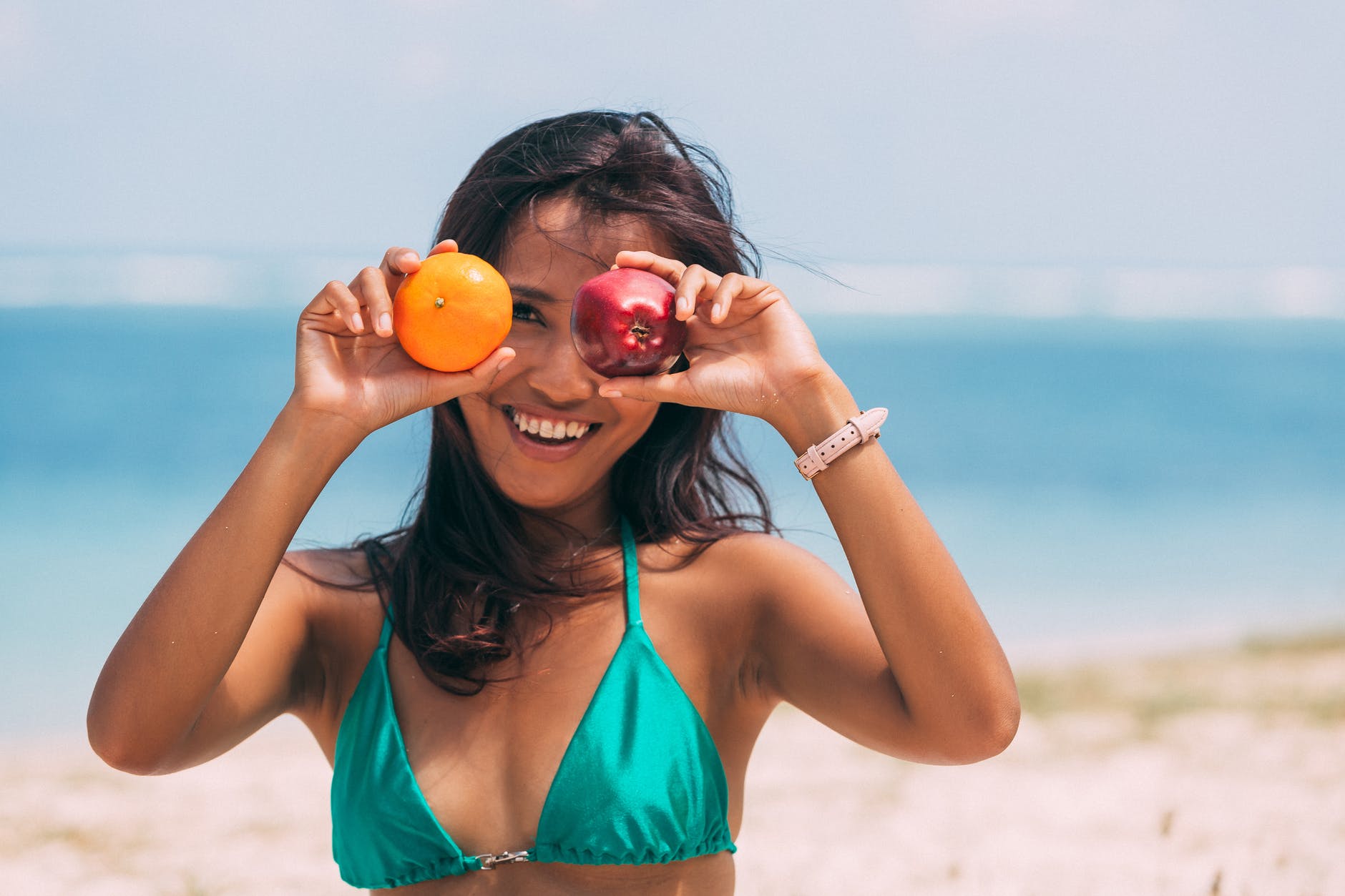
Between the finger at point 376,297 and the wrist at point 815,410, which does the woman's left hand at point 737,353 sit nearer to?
the wrist at point 815,410

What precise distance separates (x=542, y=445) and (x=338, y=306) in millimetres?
517

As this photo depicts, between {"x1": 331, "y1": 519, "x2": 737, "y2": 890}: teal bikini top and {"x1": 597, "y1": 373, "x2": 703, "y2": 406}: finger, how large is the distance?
0.55m

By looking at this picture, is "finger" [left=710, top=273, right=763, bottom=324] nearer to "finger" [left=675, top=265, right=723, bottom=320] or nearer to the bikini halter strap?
"finger" [left=675, top=265, right=723, bottom=320]

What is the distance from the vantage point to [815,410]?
2.37 m

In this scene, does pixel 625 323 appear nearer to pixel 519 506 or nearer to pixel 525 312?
pixel 525 312

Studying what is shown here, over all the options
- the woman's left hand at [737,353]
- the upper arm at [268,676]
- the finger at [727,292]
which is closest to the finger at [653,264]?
the woman's left hand at [737,353]

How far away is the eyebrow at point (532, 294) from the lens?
2650mm

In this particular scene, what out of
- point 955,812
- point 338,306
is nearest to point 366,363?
point 338,306

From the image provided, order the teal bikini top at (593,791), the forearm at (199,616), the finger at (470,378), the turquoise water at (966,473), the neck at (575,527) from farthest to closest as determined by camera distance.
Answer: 1. the turquoise water at (966,473)
2. the neck at (575,527)
3. the teal bikini top at (593,791)
4. the finger at (470,378)
5. the forearm at (199,616)

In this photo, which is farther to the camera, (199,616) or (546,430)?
(546,430)

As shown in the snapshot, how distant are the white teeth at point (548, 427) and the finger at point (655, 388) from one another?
0.57 feet

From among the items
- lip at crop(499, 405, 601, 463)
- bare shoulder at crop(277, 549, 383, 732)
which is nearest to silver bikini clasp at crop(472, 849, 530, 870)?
bare shoulder at crop(277, 549, 383, 732)

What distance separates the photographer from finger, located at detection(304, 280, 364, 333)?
7.59ft

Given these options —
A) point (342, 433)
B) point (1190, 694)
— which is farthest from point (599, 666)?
point (1190, 694)
